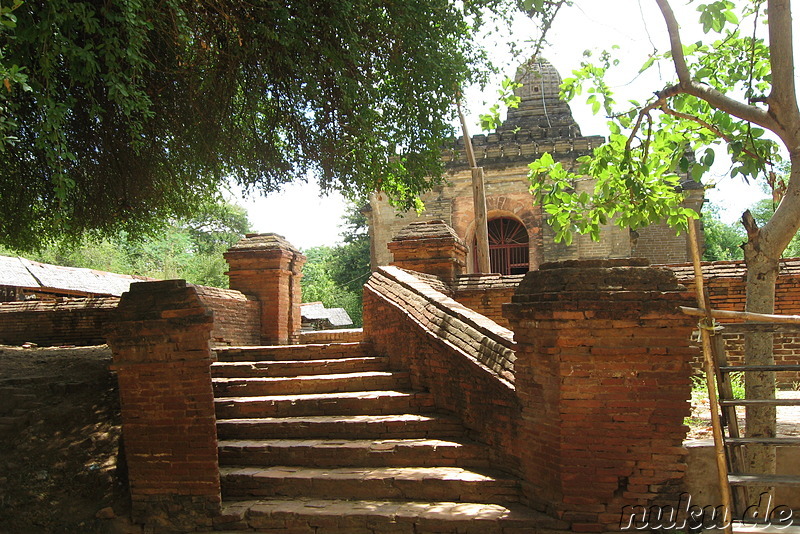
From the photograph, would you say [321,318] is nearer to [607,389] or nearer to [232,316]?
[232,316]

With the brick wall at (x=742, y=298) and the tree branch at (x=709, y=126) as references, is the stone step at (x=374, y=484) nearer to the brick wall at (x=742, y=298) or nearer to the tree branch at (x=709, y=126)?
the tree branch at (x=709, y=126)

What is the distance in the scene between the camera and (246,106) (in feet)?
25.8

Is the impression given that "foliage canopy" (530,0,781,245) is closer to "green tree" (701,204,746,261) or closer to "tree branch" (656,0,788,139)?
"tree branch" (656,0,788,139)

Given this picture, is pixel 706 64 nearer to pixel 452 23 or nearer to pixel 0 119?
pixel 452 23

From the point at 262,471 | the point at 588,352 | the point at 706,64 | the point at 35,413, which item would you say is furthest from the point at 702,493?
the point at 35,413

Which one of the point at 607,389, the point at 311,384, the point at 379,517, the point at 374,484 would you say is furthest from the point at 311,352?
the point at 607,389

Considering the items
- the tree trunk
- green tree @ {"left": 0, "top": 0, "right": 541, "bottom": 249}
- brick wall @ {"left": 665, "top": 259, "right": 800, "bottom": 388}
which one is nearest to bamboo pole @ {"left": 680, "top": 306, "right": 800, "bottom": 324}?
the tree trunk

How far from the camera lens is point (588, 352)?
4.62 meters

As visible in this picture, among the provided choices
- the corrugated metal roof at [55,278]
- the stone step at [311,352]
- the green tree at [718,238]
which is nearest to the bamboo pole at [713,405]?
the stone step at [311,352]

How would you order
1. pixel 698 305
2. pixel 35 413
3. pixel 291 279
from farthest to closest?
pixel 291 279, pixel 35 413, pixel 698 305

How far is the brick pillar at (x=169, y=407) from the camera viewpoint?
216 inches

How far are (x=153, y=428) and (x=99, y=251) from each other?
26675 millimetres

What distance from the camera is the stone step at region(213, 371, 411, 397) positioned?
22.9 feet

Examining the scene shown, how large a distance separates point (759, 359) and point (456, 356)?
99.0 inches
